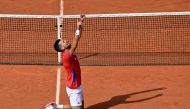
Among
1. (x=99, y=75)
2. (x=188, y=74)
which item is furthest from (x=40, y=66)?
(x=188, y=74)

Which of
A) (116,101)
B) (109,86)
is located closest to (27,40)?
(109,86)

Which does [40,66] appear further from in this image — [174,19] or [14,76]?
[174,19]

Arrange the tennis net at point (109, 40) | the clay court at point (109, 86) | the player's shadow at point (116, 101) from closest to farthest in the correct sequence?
the player's shadow at point (116, 101)
the clay court at point (109, 86)
the tennis net at point (109, 40)

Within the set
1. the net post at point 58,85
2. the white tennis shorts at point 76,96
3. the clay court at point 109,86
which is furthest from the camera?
the net post at point 58,85

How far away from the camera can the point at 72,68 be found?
11.3m

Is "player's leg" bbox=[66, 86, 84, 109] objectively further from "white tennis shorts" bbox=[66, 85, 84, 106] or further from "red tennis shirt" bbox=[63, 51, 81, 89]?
"red tennis shirt" bbox=[63, 51, 81, 89]

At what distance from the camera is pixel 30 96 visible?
13742 mm

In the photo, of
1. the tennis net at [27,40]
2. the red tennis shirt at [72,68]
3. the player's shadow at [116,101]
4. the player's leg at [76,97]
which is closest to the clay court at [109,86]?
the player's shadow at [116,101]

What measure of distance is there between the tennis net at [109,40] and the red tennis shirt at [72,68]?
4.48m

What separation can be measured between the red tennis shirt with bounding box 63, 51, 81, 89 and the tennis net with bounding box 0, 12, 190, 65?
448cm

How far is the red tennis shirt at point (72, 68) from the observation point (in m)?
11.2

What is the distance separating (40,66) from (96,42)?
292cm

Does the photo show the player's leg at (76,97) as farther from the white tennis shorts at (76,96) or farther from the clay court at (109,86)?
the clay court at (109,86)

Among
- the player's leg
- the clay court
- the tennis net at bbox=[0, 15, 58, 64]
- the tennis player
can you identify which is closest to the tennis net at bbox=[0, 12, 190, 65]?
the tennis net at bbox=[0, 15, 58, 64]
